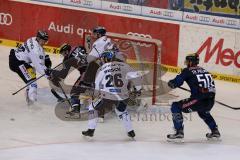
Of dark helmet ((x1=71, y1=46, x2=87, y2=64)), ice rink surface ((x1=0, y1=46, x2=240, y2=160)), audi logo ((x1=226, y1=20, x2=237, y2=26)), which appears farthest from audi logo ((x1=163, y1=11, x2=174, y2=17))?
dark helmet ((x1=71, y1=46, x2=87, y2=64))

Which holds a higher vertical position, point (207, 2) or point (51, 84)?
point (207, 2)

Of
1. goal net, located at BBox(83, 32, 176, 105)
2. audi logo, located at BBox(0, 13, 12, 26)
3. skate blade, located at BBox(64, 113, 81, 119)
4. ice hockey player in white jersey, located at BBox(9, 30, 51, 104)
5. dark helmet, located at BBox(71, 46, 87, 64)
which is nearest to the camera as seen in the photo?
skate blade, located at BBox(64, 113, 81, 119)

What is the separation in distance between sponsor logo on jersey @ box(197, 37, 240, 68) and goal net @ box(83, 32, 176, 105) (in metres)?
1.66

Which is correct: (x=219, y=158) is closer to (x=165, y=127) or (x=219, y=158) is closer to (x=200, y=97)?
(x=200, y=97)

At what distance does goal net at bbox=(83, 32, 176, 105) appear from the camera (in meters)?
12.6

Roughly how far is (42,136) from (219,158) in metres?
2.57

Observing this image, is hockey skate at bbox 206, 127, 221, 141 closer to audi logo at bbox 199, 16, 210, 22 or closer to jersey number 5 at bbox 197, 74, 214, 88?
jersey number 5 at bbox 197, 74, 214, 88

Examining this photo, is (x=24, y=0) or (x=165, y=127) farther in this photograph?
(x=24, y=0)

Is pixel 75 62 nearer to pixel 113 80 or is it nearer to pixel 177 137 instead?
pixel 113 80

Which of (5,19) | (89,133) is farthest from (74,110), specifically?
(5,19)

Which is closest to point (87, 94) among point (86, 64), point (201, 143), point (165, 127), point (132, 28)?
point (86, 64)

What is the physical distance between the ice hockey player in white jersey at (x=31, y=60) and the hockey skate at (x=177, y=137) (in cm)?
266

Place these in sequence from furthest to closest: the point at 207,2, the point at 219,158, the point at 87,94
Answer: the point at 207,2 < the point at 87,94 < the point at 219,158

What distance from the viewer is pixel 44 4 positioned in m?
16.5
